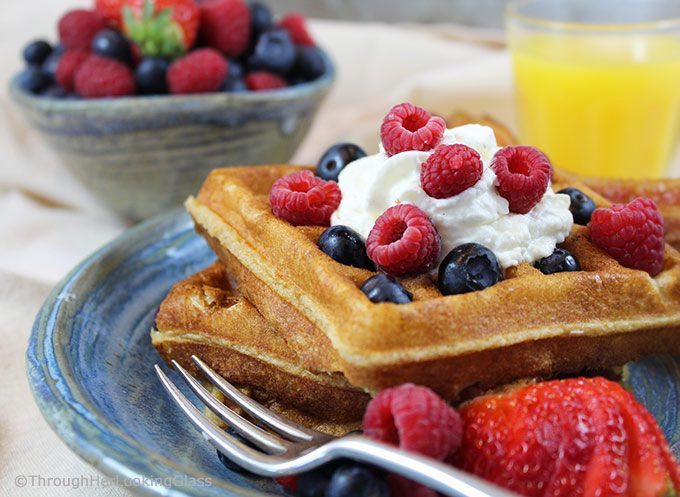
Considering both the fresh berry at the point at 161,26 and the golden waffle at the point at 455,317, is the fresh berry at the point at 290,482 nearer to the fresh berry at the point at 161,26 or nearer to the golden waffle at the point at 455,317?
the golden waffle at the point at 455,317

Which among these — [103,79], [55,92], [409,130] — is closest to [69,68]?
[55,92]

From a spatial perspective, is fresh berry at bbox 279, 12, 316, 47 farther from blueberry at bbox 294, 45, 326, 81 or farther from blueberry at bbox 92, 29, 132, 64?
blueberry at bbox 92, 29, 132, 64

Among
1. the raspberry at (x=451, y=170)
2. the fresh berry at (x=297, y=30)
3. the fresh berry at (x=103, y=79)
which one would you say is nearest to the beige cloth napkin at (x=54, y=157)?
the fresh berry at (x=297, y=30)

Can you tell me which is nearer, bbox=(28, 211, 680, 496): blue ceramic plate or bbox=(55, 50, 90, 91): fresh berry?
bbox=(28, 211, 680, 496): blue ceramic plate

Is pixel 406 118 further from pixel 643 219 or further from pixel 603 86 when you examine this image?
pixel 603 86

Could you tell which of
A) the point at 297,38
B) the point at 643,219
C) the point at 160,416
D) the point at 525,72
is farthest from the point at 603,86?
the point at 160,416

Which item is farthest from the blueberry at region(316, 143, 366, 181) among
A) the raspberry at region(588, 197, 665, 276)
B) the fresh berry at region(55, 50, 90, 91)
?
the fresh berry at region(55, 50, 90, 91)
